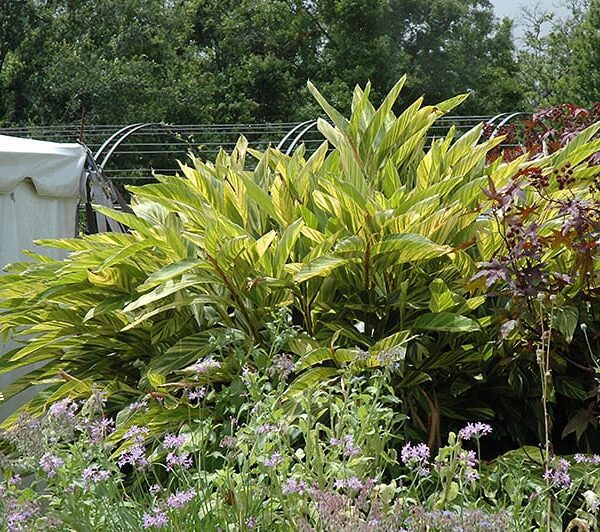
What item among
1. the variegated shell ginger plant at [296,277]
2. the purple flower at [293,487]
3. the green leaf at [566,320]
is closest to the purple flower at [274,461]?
the purple flower at [293,487]

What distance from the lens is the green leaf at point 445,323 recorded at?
2.71m

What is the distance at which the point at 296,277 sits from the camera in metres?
2.75

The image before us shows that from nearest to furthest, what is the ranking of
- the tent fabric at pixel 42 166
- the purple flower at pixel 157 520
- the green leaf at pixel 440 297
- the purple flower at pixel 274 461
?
the purple flower at pixel 157 520
the purple flower at pixel 274 461
the green leaf at pixel 440 297
the tent fabric at pixel 42 166

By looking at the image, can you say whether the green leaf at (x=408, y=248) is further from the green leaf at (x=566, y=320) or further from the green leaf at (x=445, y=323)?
the green leaf at (x=566, y=320)

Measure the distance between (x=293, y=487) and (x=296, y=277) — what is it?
0.92 metres

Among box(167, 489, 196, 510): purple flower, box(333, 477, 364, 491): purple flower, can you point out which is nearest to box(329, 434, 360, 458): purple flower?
box(333, 477, 364, 491): purple flower

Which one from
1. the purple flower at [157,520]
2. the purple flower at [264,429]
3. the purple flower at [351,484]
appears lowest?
the purple flower at [157,520]

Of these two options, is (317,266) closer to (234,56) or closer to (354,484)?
Result: (354,484)

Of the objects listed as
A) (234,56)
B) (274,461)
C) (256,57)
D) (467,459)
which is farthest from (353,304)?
(234,56)

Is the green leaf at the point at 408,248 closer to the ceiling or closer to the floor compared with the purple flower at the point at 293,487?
closer to the ceiling

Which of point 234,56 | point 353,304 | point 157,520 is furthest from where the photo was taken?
point 234,56

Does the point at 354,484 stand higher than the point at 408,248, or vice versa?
the point at 408,248

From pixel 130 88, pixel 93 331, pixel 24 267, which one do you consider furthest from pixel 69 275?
pixel 130 88

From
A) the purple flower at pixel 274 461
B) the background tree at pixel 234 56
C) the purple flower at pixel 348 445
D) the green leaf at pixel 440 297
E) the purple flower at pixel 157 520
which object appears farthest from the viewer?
the background tree at pixel 234 56
